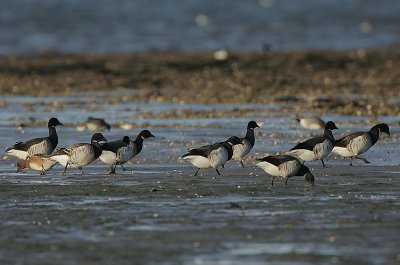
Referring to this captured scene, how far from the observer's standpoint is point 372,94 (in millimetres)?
31750

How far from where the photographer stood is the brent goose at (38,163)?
1788 centimetres

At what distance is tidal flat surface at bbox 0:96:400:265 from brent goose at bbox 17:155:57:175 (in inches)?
7.6

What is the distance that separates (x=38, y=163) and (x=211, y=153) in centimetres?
319

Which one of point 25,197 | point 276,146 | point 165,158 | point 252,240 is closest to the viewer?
point 252,240

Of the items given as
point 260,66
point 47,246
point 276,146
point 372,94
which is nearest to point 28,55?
point 260,66

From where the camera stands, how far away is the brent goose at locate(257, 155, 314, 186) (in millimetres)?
16016

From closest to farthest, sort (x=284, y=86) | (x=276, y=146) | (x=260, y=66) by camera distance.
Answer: (x=276, y=146) → (x=284, y=86) → (x=260, y=66)

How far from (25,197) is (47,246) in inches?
152

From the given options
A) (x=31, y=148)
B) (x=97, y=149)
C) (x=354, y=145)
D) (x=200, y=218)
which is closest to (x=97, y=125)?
(x=31, y=148)

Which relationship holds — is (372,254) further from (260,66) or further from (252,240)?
(260,66)

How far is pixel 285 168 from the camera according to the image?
16031 millimetres

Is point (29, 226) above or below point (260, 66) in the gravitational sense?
below

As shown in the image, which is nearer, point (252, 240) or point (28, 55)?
point (252, 240)

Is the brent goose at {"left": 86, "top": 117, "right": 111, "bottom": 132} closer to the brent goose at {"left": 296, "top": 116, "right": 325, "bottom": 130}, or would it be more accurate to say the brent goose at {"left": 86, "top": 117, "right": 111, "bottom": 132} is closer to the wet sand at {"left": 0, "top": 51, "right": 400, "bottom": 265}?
the wet sand at {"left": 0, "top": 51, "right": 400, "bottom": 265}
